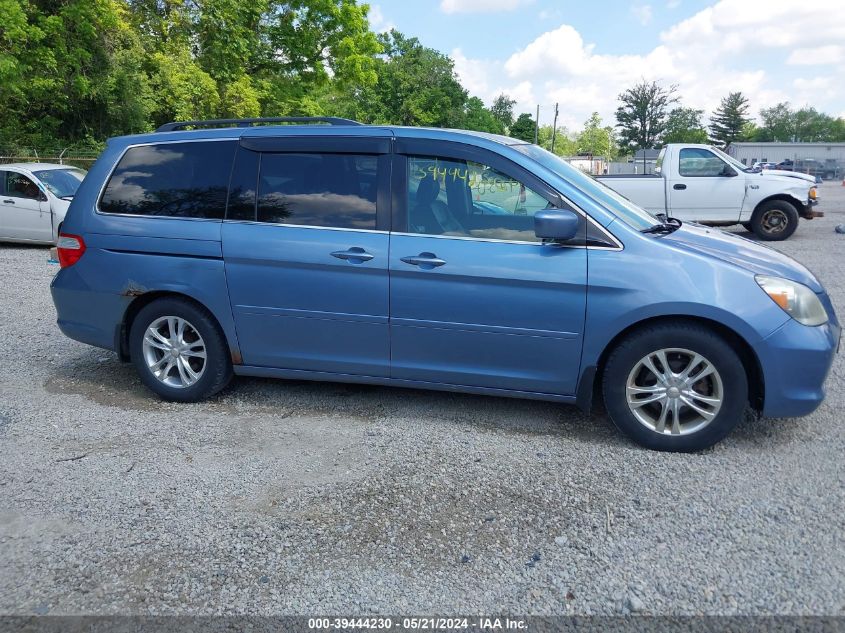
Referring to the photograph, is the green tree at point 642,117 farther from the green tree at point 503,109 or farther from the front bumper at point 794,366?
the front bumper at point 794,366

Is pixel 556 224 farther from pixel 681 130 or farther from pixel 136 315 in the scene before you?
pixel 681 130

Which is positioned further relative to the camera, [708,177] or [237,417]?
[708,177]

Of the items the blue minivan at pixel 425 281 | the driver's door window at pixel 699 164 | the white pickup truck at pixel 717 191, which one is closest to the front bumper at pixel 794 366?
the blue minivan at pixel 425 281

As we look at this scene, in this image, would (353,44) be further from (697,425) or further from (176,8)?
(697,425)

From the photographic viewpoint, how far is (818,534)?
313cm

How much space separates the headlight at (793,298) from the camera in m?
3.85

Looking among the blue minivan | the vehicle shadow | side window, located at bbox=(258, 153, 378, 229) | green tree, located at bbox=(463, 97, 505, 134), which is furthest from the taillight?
green tree, located at bbox=(463, 97, 505, 134)

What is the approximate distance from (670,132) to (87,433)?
343ft

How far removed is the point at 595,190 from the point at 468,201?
2.83 feet

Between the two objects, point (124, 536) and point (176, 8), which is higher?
point (176, 8)

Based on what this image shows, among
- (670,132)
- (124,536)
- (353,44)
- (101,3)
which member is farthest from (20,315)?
(670,132)

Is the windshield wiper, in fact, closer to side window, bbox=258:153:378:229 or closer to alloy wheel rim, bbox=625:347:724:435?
alloy wheel rim, bbox=625:347:724:435

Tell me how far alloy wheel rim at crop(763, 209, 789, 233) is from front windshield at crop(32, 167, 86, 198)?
13.2 m

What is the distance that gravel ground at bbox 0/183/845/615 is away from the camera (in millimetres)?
2762
